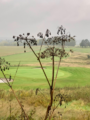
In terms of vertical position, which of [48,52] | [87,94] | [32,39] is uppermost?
[32,39]

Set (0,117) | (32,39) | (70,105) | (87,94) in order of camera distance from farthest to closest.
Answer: (87,94) → (70,105) → (0,117) → (32,39)

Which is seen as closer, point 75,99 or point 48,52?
point 48,52

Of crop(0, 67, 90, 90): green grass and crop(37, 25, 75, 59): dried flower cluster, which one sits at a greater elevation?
crop(37, 25, 75, 59): dried flower cluster

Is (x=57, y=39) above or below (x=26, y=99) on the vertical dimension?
above

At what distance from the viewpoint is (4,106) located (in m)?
6.74

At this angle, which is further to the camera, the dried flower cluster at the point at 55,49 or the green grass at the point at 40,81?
the green grass at the point at 40,81

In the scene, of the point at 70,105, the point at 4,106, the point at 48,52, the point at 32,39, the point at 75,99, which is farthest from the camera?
the point at 75,99

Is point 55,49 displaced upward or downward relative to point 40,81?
upward

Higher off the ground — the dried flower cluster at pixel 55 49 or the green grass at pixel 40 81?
the dried flower cluster at pixel 55 49

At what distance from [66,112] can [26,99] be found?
247cm

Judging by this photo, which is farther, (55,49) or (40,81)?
(40,81)

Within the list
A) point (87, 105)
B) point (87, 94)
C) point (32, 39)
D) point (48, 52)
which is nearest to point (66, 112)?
point (87, 105)

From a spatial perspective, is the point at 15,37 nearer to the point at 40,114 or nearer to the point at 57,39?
the point at 57,39

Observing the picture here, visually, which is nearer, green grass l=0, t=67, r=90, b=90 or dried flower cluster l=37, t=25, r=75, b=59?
dried flower cluster l=37, t=25, r=75, b=59
